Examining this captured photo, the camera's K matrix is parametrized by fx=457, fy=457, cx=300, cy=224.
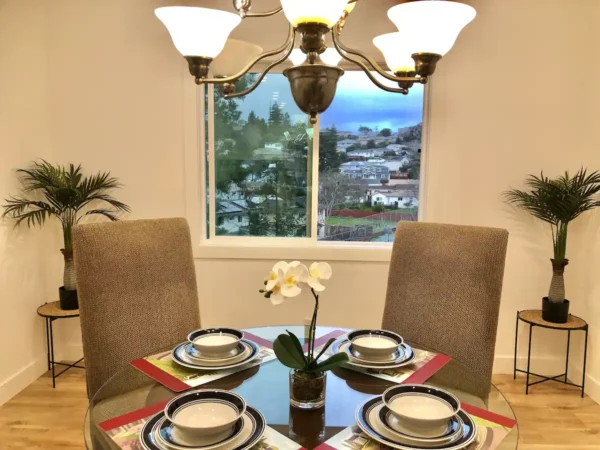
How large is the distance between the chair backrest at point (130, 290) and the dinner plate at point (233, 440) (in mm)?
598

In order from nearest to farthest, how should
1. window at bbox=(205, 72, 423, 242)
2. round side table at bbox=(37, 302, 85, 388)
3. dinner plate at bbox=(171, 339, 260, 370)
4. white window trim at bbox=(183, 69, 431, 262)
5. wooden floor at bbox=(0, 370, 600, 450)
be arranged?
dinner plate at bbox=(171, 339, 260, 370), wooden floor at bbox=(0, 370, 600, 450), round side table at bbox=(37, 302, 85, 388), white window trim at bbox=(183, 69, 431, 262), window at bbox=(205, 72, 423, 242)

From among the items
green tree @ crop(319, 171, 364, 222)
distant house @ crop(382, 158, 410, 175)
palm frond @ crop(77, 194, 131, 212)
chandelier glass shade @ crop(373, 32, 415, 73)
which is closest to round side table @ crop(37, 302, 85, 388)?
palm frond @ crop(77, 194, 131, 212)

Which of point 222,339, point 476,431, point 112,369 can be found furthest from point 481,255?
point 112,369

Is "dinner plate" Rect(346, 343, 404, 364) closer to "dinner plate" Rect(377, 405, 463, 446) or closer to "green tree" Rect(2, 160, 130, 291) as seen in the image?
"dinner plate" Rect(377, 405, 463, 446)

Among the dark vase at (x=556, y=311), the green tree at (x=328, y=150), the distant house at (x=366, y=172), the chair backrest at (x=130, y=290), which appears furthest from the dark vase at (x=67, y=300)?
the dark vase at (x=556, y=311)

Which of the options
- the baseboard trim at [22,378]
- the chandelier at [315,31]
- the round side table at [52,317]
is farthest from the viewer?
the round side table at [52,317]

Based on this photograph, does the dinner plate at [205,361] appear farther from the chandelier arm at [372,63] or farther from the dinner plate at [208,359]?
the chandelier arm at [372,63]

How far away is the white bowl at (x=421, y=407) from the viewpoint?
3.16ft

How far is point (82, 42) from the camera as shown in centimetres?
288

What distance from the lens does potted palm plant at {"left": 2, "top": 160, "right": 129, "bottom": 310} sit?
266 centimetres

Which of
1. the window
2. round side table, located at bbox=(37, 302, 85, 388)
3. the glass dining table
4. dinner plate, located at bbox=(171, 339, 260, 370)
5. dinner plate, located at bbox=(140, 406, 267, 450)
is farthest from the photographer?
the window

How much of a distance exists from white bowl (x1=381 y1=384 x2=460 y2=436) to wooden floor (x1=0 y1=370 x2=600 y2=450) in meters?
1.43

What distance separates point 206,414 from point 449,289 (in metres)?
1.07

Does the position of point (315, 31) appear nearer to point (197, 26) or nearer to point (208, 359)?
point (197, 26)
